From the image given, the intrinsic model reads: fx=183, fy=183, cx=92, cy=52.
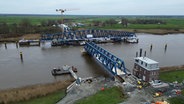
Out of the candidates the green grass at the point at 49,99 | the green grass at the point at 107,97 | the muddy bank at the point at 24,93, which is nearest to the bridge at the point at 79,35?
the muddy bank at the point at 24,93

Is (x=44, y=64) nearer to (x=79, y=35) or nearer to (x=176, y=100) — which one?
(x=176, y=100)

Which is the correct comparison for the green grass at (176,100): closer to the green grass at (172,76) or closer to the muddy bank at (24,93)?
the green grass at (172,76)

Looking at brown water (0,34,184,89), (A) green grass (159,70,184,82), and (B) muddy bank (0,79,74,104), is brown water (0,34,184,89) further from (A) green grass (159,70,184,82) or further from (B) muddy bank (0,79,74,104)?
(A) green grass (159,70,184,82)

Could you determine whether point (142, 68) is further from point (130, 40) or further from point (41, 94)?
point (130, 40)

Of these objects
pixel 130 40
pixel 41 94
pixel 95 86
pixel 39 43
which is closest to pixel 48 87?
pixel 41 94

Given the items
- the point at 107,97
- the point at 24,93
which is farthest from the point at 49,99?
the point at 107,97

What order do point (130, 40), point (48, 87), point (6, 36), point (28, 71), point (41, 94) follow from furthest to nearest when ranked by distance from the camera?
1. point (6, 36)
2. point (130, 40)
3. point (28, 71)
4. point (48, 87)
5. point (41, 94)
